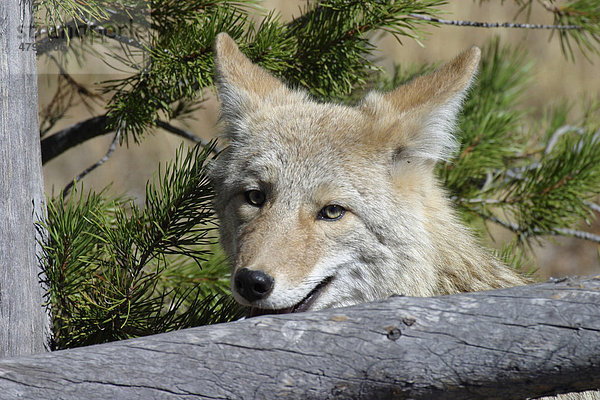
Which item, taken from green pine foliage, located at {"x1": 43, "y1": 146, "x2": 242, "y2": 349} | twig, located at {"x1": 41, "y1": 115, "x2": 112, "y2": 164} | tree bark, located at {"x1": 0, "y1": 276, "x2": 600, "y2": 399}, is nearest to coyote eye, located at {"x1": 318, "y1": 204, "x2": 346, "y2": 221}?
green pine foliage, located at {"x1": 43, "y1": 146, "x2": 242, "y2": 349}

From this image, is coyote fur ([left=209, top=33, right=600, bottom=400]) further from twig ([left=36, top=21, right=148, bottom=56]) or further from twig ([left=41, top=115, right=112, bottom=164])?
twig ([left=41, top=115, right=112, bottom=164])

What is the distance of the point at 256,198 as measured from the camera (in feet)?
9.81

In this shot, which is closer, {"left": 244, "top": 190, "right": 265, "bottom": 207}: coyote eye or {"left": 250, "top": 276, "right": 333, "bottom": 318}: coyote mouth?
{"left": 250, "top": 276, "right": 333, "bottom": 318}: coyote mouth

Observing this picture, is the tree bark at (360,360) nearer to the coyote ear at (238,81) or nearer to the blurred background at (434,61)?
the coyote ear at (238,81)

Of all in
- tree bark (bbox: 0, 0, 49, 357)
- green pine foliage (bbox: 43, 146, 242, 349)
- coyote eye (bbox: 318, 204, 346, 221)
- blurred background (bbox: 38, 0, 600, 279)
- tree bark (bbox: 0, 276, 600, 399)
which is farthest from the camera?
blurred background (bbox: 38, 0, 600, 279)

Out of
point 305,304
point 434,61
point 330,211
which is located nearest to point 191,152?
point 330,211

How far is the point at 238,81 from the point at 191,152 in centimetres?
57

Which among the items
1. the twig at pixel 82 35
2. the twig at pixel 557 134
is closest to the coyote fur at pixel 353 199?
the twig at pixel 82 35

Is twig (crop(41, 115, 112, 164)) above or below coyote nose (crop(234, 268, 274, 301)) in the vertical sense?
above

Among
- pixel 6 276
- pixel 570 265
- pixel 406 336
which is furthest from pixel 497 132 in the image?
pixel 570 265

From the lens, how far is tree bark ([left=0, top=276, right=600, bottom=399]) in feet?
5.89

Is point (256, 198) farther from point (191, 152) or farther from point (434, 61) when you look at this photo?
point (434, 61)

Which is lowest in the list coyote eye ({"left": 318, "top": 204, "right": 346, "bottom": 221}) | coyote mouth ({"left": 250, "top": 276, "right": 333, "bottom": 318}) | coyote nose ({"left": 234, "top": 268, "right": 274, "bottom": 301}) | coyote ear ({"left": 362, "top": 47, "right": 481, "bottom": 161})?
coyote mouth ({"left": 250, "top": 276, "right": 333, "bottom": 318})

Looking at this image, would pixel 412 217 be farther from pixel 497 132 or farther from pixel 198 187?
pixel 497 132
